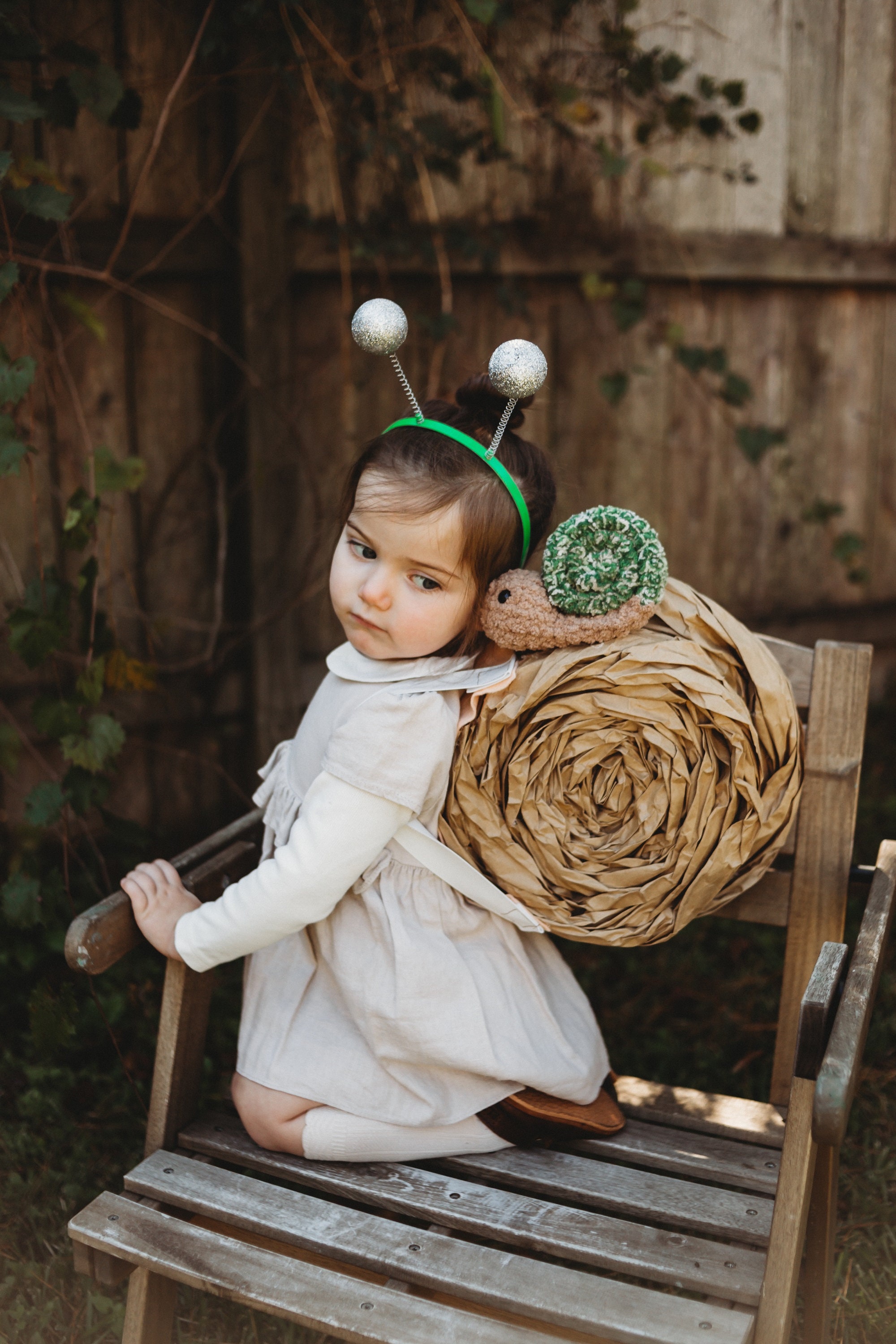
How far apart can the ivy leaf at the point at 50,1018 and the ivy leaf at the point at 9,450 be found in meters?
0.75

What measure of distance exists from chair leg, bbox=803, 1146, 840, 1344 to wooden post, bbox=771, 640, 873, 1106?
154mm

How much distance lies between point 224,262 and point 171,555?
27.8 inches

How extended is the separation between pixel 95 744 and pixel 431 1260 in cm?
102

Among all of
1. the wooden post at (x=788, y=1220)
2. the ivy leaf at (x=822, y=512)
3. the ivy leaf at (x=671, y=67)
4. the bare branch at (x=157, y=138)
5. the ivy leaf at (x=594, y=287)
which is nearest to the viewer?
the wooden post at (x=788, y=1220)

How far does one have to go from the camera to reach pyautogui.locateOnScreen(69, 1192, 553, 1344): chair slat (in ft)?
4.39

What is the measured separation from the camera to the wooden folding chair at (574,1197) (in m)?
1.34

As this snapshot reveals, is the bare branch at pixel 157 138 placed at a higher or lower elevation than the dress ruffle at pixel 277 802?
higher

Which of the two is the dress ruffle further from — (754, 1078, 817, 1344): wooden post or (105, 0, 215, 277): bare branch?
(105, 0, 215, 277): bare branch

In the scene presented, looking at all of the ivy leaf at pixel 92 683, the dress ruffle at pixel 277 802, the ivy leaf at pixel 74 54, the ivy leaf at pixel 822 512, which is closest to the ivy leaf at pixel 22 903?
the ivy leaf at pixel 92 683

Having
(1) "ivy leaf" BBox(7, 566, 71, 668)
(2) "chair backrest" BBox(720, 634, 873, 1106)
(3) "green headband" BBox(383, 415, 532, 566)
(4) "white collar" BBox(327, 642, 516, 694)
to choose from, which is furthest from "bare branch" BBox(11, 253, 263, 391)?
(2) "chair backrest" BBox(720, 634, 873, 1106)

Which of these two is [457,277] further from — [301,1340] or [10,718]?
[301,1340]

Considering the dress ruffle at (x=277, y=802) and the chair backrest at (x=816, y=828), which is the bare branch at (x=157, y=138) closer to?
the dress ruffle at (x=277, y=802)

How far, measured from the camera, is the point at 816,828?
1687 mm

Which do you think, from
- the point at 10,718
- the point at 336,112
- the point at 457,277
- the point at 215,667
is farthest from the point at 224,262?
the point at 10,718
